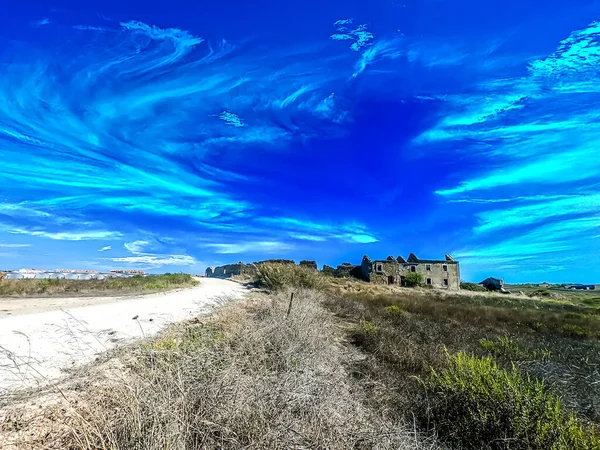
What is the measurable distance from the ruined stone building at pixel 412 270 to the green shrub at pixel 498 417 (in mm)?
42850

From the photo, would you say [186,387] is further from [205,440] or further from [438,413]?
[438,413]

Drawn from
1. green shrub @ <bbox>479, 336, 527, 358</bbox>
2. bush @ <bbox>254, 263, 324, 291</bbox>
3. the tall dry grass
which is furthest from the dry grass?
bush @ <bbox>254, 263, 324, 291</bbox>

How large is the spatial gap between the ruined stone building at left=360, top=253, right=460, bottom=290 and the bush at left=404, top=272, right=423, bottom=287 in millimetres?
575

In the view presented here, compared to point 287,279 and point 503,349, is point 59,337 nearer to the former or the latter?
point 503,349

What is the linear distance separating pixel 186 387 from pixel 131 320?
22.0 feet

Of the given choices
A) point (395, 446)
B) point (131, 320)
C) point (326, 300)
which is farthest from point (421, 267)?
point (395, 446)

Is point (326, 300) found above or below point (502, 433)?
above

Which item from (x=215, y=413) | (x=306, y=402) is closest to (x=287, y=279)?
(x=306, y=402)

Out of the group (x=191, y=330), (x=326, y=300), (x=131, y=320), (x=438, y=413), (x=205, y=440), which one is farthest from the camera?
(x=326, y=300)

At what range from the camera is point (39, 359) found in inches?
206

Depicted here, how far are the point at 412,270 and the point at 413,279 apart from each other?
10.2 ft

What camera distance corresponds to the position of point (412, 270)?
52469mm

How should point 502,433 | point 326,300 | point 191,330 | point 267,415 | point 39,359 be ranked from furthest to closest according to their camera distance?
point 326,300 < point 191,330 < point 39,359 < point 502,433 < point 267,415

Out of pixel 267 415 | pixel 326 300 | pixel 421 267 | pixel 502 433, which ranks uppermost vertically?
pixel 421 267
